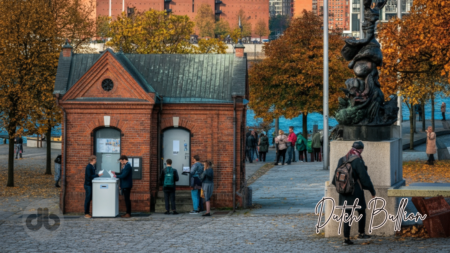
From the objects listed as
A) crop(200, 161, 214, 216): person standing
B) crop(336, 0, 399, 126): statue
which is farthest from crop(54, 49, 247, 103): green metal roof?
crop(336, 0, 399, 126): statue

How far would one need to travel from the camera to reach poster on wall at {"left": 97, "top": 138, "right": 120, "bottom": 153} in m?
19.8

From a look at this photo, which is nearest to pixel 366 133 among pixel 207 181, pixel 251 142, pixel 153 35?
pixel 207 181

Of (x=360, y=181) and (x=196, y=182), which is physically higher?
(x=360, y=181)

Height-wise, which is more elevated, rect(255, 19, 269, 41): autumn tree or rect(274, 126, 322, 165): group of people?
rect(255, 19, 269, 41): autumn tree

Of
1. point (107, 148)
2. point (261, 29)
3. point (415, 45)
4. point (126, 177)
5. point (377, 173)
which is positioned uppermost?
point (261, 29)

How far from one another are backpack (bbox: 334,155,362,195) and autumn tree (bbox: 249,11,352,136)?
2796cm

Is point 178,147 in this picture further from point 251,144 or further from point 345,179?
point 251,144

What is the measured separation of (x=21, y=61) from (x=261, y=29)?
16896 centimetres

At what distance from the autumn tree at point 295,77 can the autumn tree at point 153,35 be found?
7174 mm

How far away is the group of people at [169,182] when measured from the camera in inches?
727

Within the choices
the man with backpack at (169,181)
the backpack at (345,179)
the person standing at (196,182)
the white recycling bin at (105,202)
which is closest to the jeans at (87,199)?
the white recycling bin at (105,202)

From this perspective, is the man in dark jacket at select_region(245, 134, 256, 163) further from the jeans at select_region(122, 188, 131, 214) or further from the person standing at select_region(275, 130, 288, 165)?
the jeans at select_region(122, 188, 131, 214)

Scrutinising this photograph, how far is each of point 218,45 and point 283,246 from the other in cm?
3742

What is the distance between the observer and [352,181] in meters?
12.1
